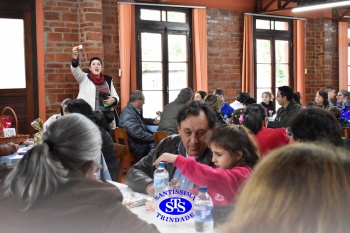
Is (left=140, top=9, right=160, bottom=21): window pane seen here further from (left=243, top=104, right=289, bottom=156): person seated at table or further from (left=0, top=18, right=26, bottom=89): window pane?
(left=243, top=104, right=289, bottom=156): person seated at table

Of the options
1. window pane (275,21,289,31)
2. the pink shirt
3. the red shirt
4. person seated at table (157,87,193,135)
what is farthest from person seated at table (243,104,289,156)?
window pane (275,21,289,31)

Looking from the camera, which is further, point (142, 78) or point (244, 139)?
point (142, 78)

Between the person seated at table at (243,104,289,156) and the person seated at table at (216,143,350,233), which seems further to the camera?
the person seated at table at (243,104,289,156)

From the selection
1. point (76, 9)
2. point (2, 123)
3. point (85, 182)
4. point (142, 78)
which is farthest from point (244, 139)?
point (142, 78)

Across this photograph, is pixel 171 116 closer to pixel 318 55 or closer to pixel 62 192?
pixel 62 192

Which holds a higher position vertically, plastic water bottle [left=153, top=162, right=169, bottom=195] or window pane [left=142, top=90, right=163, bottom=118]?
window pane [left=142, top=90, right=163, bottom=118]

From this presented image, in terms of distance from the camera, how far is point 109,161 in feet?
11.9

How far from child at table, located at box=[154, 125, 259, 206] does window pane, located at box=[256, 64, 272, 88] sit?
7.47 meters

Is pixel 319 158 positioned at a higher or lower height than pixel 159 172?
higher

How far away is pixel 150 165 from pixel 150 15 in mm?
5524

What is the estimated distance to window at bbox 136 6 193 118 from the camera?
26.2 feet

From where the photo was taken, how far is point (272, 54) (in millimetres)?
9852

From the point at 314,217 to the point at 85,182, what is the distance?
35.2 inches

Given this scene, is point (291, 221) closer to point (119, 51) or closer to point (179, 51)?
point (119, 51)
